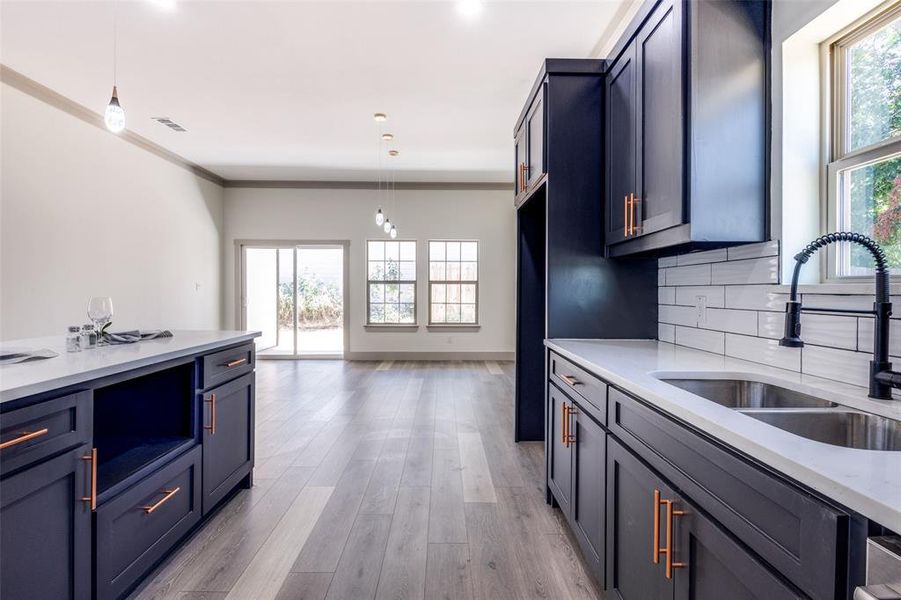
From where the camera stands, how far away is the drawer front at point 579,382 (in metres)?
1.63

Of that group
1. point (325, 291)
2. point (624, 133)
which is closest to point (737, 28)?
point (624, 133)

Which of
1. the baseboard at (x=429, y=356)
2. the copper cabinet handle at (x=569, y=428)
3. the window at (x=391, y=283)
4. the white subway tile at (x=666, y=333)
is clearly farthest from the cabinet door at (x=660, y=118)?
the window at (x=391, y=283)

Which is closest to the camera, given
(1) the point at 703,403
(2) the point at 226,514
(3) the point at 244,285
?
(1) the point at 703,403

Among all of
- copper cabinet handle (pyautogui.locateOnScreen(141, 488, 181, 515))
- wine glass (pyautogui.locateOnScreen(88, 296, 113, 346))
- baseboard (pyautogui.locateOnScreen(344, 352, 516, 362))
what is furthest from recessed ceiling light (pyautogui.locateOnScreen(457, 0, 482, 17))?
baseboard (pyautogui.locateOnScreen(344, 352, 516, 362))

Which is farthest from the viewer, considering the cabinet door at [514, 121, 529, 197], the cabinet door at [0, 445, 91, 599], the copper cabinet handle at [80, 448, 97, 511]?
the cabinet door at [514, 121, 529, 197]

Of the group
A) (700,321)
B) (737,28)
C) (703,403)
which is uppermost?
(737,28)

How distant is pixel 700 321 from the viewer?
6.97 ft

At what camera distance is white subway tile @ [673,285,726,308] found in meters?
1.99

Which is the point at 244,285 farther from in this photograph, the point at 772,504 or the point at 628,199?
the point at 772,504

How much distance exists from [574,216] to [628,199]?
388 millimetres

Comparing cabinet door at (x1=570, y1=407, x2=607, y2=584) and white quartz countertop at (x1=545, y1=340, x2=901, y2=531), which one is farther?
cabinet door at (x1=570, y1=407, x2=607, y2=584)

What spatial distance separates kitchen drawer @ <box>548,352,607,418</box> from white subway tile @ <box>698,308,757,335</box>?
2.24 ft

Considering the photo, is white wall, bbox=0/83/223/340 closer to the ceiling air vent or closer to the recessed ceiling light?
the ceiling air vent

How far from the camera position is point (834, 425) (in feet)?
3.81
